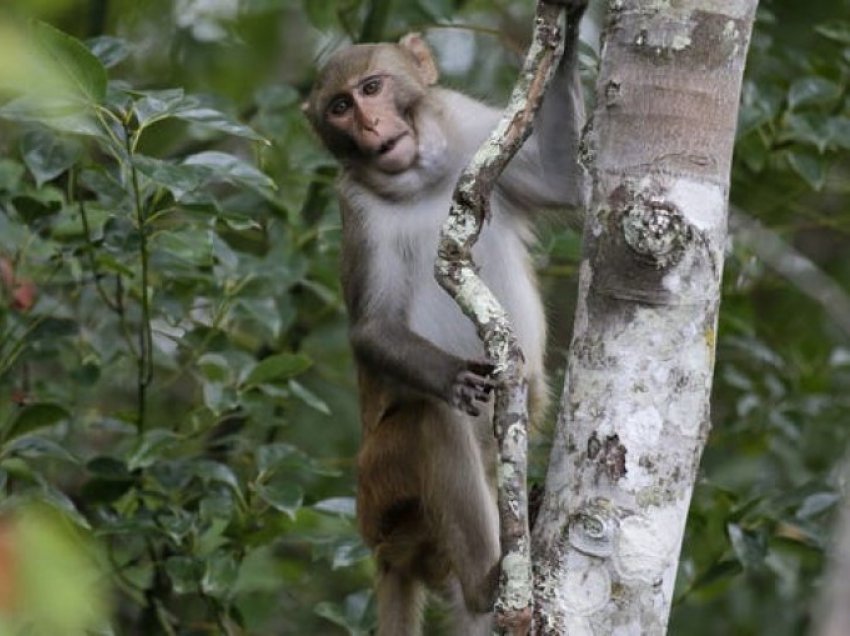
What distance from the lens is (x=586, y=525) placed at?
114 inches

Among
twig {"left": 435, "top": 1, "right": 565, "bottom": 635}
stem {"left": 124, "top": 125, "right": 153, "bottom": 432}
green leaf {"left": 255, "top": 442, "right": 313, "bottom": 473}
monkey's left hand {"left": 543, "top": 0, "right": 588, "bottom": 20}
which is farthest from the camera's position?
green leaf {"left": 255, "top": 442, "right": 313, "bottom": 473}

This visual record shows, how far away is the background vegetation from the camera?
461cm

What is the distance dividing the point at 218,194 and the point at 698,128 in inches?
172

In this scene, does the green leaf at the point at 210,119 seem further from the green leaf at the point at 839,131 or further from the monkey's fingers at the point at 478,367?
the green leaf at the point at 839,131

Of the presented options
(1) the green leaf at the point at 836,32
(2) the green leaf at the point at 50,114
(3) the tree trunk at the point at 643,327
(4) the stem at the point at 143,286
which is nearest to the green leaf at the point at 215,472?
(4) the stem at the point at 143,286

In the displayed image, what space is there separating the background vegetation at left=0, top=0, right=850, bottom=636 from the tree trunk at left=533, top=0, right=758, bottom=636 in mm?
917

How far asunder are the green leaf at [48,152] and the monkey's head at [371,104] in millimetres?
726

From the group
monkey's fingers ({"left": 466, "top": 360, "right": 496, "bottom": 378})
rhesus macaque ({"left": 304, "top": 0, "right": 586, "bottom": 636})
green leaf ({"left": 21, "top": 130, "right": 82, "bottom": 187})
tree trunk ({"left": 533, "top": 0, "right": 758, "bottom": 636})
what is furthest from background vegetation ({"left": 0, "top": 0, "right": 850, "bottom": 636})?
tree trunk ({"left": 533, "top": 0, "right": 758, "bottom": 636})

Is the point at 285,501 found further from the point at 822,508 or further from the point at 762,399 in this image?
the point at 762,399

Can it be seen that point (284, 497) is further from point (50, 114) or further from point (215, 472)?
point (50, 114)

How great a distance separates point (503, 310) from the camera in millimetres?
3100

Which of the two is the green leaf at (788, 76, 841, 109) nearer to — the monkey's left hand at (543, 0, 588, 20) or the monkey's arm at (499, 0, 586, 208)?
the monkey's arm at (499, 0, 586, 208)

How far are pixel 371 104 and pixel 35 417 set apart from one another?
4.47ft

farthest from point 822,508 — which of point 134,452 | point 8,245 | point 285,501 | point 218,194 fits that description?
point 218,194
